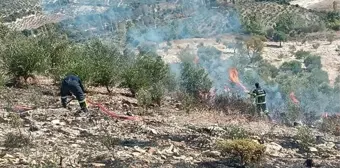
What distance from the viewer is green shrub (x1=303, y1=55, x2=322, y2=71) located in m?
43.0

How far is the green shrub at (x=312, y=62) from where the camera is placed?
43.0 meters

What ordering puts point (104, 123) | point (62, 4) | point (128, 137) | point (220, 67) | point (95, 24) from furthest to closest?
point (62, 4), point (95, 24), point (220, 67), point (104, 123), point (128, 137)

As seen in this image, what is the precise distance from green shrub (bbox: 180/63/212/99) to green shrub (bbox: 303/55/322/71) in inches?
993

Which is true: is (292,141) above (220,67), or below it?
above

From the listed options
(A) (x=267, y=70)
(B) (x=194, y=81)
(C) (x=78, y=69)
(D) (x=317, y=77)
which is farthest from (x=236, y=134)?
(A) (x=267, y=70)

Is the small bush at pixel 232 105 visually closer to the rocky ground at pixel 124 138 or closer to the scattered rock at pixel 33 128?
the rocky ground at pixel 124 138

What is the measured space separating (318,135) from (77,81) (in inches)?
251

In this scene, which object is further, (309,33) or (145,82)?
(309,33)

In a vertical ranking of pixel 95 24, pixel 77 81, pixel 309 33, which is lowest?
pixel 309 33

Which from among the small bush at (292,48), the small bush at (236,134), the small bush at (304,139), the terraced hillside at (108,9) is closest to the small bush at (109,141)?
the small bush at (236,134)

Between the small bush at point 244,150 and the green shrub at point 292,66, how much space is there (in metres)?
34.3

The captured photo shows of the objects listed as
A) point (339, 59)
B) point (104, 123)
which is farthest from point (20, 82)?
point (339, 59)

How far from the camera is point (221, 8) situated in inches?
2680

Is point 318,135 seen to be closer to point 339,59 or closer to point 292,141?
point 292,141
